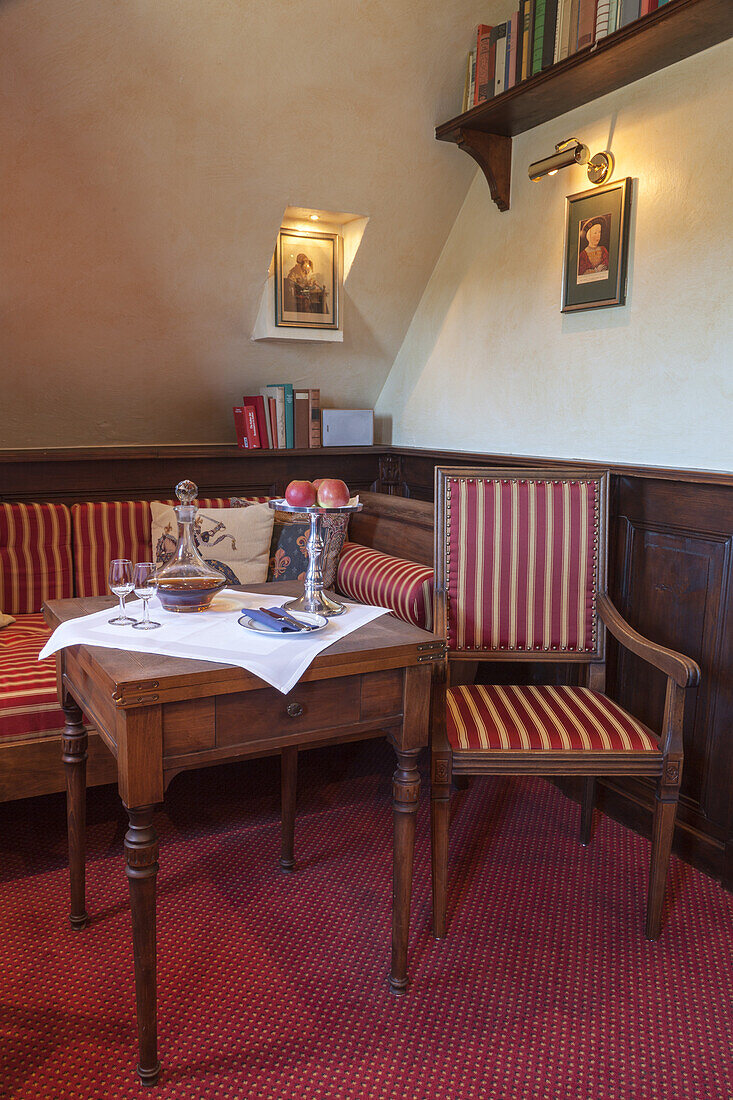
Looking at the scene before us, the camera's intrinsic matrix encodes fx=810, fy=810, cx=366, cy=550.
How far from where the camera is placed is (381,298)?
12.0 ft

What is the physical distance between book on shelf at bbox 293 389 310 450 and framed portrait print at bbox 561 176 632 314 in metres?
1.24

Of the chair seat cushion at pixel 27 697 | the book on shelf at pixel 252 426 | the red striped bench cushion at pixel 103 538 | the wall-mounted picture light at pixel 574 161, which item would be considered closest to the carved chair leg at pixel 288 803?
the chair seat cushion at pixel 27 697

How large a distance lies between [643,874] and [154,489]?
7.90 ft

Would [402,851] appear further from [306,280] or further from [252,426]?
[306,280]

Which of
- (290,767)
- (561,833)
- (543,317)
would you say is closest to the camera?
(290,767)

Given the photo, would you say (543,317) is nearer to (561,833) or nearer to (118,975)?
(561,833)

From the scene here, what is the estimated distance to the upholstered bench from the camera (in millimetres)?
2361

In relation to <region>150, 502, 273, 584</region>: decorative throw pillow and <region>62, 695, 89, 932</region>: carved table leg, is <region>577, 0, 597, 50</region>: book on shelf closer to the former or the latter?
<region>150, 502, 273, 584</region>: decorative throw pillow

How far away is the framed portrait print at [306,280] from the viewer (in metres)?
3.38

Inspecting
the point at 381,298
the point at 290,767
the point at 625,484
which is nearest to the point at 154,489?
the point at 381,298

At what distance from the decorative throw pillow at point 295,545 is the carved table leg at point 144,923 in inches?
65.4

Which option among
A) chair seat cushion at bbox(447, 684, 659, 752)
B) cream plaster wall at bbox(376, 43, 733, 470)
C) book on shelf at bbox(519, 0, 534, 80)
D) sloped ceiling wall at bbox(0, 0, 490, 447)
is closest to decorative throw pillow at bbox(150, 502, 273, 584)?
sloped ceiling wall at bbox(0, 0, 490, 447)

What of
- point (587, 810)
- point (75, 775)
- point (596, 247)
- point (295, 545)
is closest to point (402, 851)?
point (75, 775)

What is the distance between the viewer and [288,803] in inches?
90.9
